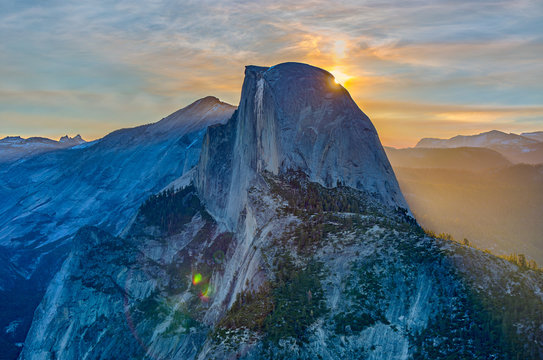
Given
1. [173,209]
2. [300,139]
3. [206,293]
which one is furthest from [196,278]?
[300,139]

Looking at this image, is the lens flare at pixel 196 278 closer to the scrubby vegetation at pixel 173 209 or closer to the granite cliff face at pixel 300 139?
the granite cliff face at pixel 300 139

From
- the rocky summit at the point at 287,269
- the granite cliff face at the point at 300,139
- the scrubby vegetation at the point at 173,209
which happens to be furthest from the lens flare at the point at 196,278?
the scrubby vegetation at the point at 173,209

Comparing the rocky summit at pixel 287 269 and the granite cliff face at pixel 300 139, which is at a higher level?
the granite cliff face at pixel 300 139

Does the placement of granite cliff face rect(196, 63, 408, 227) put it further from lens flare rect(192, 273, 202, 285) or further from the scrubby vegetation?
lens flare rect(192, 273, 202, 285)

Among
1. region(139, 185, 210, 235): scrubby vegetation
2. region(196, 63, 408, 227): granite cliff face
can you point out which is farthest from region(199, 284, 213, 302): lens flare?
region(139, 185, 210, 235): scrubby vegetation

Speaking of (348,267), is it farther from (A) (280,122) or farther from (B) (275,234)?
(A) (280,122)

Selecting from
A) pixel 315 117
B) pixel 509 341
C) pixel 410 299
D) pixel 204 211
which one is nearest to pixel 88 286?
pixel 204 211

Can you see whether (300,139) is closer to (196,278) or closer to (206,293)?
(206,293)
